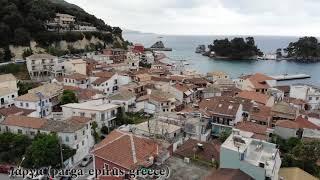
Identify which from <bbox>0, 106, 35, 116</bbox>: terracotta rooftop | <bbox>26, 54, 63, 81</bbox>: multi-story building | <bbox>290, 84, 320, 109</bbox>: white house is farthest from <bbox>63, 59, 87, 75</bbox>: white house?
<bbox>290, 84, 320, 109</bbox>: white house

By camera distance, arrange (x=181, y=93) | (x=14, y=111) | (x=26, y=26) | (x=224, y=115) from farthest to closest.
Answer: (x=26, y=26) → (x=181, y=93) → (x=14, y=111) → (x=224, y=115)

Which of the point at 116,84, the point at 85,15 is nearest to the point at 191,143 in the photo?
the point at 116,84

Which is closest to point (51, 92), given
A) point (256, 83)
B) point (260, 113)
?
point (260, 113)

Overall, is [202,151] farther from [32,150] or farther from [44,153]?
[32,150]

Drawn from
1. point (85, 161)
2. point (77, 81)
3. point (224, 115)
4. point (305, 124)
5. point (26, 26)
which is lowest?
point (85, 161)

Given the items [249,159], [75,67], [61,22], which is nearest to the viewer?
[249,159]

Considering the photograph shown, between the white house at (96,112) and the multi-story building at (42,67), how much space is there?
20856 mm

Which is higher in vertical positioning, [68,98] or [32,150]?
[68,98]

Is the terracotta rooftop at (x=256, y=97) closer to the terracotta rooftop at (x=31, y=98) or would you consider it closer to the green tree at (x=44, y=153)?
the terracotta rooftop at (x=31, y=98)

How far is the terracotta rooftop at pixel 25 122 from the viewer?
28312 mm

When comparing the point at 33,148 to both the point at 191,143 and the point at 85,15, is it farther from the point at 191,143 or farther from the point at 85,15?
the point at 85,15

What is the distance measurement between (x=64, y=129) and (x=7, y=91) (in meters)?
15.7

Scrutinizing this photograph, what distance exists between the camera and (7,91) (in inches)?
1527

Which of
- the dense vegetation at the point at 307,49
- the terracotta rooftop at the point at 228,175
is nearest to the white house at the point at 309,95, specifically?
the terracotta rooftop at the point at 228,175
